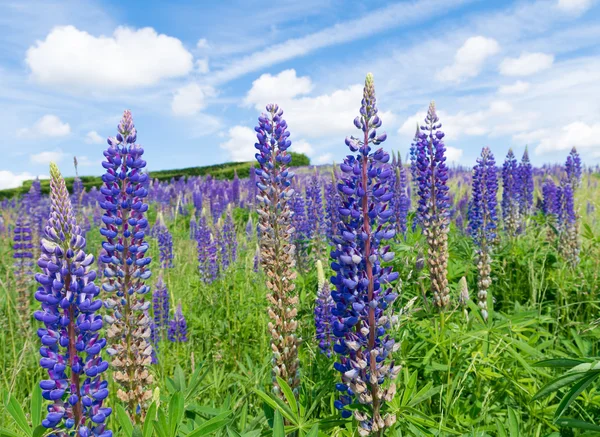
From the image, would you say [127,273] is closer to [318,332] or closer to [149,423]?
[149,423]

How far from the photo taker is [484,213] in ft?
17.7

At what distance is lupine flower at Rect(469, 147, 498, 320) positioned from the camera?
16.0 feet

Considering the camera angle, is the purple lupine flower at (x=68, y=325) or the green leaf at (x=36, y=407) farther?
the green leaf at (x=36, y=407)

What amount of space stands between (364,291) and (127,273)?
134 cm

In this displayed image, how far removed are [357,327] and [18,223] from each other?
6084 mm

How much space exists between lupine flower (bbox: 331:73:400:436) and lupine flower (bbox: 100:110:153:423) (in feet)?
3.69

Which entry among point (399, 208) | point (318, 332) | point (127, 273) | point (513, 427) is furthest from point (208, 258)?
point (513, 427)

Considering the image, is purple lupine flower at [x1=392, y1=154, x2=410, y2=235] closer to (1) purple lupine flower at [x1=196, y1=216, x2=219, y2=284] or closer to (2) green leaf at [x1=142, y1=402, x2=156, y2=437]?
(1) purple lupine flower at [x1=196, y1=216, x2=219, y2=284]

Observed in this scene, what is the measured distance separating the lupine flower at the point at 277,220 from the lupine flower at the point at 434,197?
1.64 m

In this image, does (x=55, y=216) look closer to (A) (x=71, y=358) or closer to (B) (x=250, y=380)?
(A) (x=71, y=358)

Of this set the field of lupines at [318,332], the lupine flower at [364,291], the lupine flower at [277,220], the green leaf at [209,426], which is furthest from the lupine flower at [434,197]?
the green leaf at [209,426]

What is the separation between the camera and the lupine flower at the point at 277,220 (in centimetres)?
308

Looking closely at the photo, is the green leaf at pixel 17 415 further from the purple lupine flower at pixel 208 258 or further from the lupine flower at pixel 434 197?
the purple lupine flower at pixel 208 258

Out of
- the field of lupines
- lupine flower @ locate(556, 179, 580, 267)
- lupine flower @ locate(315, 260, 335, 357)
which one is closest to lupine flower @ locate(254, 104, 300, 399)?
the field of lupines
